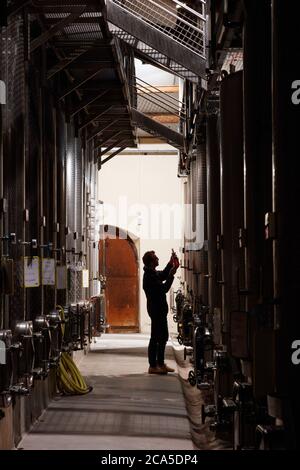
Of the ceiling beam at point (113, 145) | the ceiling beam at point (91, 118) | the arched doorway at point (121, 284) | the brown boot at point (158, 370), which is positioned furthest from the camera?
the arched doorway at point (121, 284)

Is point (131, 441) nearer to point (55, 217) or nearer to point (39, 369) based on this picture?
point (39, 369)

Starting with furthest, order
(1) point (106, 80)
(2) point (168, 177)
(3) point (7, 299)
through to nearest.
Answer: (2) point (168, 177), (1) point (106, 80), (3) point (7, 299)

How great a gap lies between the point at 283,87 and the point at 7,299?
3496 mm

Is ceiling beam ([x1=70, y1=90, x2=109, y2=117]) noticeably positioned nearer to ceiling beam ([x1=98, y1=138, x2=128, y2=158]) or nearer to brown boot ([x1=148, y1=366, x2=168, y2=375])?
brown boot ([x1=148, y1=366, x2=168, y2=375])

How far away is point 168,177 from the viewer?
21609 mm

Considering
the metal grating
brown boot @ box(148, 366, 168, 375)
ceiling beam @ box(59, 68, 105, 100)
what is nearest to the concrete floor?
brown boot @ box(148, 366, 168, 375)

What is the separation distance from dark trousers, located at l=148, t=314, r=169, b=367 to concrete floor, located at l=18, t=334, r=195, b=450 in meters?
0.30

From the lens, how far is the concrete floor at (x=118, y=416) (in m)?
7.51

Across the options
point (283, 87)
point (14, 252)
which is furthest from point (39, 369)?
point (283, 87)

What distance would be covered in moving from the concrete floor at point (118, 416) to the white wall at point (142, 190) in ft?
26.7

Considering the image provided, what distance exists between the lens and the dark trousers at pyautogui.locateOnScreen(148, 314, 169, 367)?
12227 mm

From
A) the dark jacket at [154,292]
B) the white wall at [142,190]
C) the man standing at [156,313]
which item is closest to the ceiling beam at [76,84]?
the man standing at [156,313]

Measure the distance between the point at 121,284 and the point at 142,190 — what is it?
265 centimetres

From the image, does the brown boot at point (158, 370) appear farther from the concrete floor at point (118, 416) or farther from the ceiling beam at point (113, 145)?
the ceiling beam at point (113, 145)
